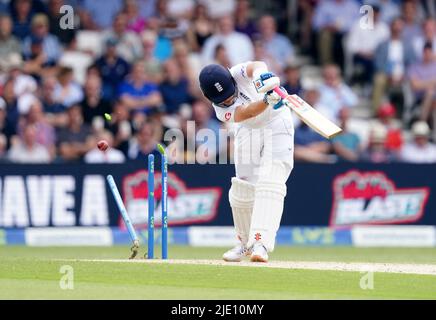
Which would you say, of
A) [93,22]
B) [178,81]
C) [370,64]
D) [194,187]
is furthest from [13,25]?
[370,64]

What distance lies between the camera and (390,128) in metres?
16.3

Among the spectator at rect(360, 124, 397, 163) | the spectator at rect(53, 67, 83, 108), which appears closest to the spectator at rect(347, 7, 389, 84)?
the spectator at rect(360, 124, 397, 163)

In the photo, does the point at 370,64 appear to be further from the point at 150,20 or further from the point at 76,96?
the point at 76,96

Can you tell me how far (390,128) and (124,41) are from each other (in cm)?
373

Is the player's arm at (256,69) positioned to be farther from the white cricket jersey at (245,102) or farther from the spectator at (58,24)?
the spectator at (58,24)

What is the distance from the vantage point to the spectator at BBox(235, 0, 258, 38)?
17359mm

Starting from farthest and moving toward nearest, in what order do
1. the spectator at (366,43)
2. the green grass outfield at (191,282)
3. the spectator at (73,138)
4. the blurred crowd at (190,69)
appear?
1. the spectator at (366,43)
2. the blurred crowd at (190,69)
3. the spectator at (73,138)
4. the green grass outfield at (191,282)

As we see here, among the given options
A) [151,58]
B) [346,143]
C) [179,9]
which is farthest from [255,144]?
[179,9]

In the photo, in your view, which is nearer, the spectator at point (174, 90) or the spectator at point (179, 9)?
the spectator at point (174, 90)

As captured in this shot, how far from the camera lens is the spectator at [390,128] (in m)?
16.1

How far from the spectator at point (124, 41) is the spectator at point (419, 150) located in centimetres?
379
